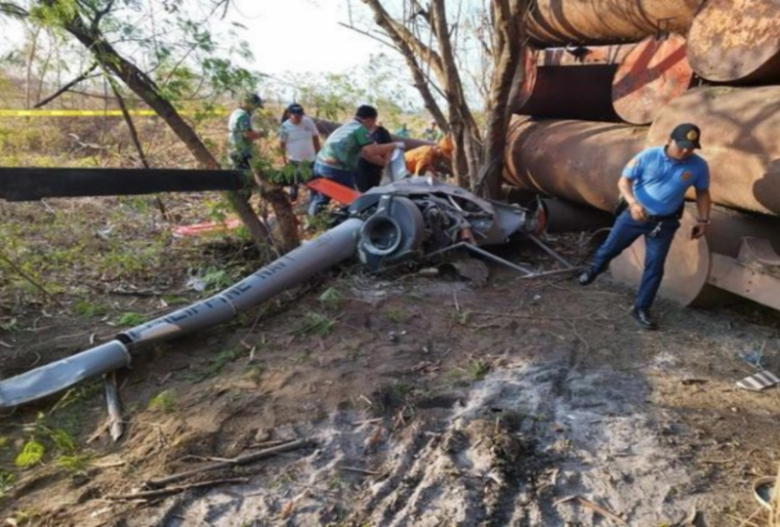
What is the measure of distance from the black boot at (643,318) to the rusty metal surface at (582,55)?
3.04 meters

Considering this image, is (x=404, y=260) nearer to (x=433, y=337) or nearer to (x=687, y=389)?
(x=433, y=337)

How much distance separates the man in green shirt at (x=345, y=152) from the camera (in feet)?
21.6

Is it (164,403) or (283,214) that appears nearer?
(164,403)

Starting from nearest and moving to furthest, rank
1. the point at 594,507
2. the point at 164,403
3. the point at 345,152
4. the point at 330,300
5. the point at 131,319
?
1. the point at 594,507
2. the point at 164,403
3. the point at 131,319
4. the point at 330,300
5. the point at 345,152

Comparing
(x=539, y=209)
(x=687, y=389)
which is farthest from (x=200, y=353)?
(x=539, y=209)

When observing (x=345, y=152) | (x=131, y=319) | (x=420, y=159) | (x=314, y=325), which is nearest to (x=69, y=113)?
(x=345, y=152)

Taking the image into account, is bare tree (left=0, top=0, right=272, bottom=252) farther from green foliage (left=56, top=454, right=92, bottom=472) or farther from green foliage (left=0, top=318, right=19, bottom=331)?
green foliage (left=56, top=454, right=92, bottom=472)

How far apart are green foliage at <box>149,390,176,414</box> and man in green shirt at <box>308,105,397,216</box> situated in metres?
3.44

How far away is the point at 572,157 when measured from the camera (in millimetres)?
6297

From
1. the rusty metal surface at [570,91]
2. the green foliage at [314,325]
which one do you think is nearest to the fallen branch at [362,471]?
the green foliage at [314,325]

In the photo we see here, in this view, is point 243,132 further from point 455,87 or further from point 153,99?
point 455,87

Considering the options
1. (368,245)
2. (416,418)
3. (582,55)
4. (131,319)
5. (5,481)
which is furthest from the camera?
(582,55)

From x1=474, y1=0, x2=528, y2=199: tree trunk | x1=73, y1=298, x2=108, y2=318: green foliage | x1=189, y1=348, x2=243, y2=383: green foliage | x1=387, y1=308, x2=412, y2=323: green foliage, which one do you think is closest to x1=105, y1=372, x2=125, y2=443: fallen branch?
x1=189, y1=348, x2=243, y2=383: green foliage

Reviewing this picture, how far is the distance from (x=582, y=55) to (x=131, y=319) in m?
5.62
